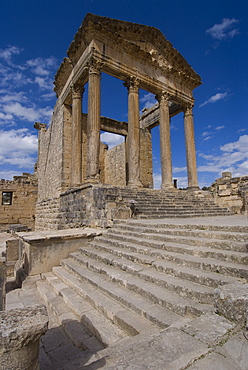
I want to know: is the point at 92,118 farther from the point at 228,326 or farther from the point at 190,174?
the point at 228,326

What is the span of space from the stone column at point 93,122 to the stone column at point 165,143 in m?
4.49

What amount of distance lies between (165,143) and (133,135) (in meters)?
2.55

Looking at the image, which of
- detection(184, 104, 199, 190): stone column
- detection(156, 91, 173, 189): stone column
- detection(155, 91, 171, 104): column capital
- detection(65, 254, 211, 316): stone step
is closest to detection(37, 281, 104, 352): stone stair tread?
detection(65, 254, 211, 316): stone step

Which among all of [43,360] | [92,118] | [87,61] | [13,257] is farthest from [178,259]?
[87,61]

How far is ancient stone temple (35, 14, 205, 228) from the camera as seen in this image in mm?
10141

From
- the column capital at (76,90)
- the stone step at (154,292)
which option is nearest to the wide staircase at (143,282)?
the stone step at (154,292)

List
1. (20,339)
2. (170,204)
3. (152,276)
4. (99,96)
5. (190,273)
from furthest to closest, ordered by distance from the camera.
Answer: (99,96) → (170,204) → (152,276) → (190,273) → (20,339)

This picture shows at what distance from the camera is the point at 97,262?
4.46 metres

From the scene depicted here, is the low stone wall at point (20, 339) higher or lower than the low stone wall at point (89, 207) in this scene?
lower

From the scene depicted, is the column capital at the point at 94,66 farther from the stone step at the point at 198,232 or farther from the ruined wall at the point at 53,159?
the stone step at the point at 198,232

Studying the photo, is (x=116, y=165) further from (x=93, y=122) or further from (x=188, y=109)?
(x=93, y=122)

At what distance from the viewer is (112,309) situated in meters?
2.75

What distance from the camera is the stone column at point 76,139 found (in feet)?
38.1

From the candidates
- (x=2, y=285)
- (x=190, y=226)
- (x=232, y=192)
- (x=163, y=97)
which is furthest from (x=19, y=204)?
(x=190, y=226)
